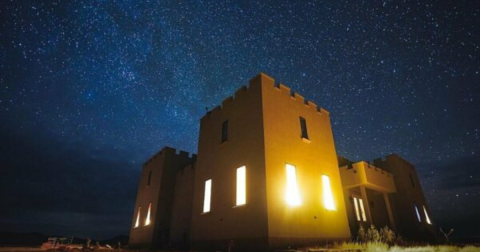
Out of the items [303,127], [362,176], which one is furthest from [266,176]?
[362,176]

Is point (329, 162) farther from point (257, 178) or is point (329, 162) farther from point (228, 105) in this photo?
point (228, 105)

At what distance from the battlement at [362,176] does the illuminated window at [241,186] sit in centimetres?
835

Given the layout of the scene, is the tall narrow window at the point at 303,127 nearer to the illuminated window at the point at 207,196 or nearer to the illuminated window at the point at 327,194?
the illuminated window at the point at 327,194

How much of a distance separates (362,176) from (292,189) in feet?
22.9

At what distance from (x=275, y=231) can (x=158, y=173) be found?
552 inches

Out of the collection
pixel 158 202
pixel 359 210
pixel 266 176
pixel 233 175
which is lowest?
pixel 359 210

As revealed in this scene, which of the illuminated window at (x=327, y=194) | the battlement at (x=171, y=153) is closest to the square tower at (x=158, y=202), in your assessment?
the battlement at (x=171, y=153)

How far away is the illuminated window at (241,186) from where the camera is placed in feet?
30.1

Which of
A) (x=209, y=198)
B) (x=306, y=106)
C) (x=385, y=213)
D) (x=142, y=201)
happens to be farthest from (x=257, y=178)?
(x=142, y=201)

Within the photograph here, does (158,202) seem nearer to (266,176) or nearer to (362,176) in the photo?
(266,176)

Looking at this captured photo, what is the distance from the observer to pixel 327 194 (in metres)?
10.9

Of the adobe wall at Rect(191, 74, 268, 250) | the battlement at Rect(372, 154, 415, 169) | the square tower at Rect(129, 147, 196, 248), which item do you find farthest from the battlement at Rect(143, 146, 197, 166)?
the battlement at Rect(372, 154, 415, 169)

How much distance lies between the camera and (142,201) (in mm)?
20703

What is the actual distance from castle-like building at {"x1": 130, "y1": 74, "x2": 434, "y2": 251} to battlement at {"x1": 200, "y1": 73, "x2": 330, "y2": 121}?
53 mm
